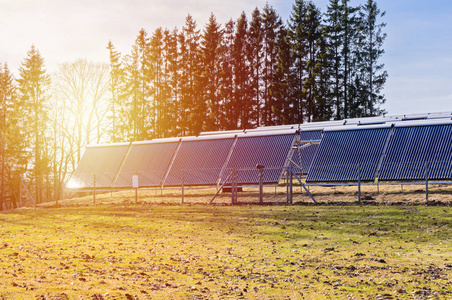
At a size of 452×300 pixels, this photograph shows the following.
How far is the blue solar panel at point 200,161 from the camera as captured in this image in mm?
24953

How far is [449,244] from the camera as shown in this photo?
Result: 474 inches

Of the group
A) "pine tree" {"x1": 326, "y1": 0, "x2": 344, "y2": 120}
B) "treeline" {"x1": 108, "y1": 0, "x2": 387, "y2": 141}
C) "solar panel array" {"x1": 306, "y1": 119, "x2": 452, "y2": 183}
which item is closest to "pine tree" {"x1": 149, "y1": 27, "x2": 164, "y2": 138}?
"treeline" {"x1": 108, "y1": 0, "x2": 387, "y2": 141}

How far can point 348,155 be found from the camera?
2272cm

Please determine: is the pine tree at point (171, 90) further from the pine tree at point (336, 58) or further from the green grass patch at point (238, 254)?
the green grass patch at point (238, 254)

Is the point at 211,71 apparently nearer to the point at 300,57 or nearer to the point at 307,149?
the point at 300,57

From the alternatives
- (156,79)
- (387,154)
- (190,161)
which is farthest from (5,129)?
(387,154)

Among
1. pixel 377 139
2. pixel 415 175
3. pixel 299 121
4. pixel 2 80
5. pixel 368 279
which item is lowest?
pixel 368 279

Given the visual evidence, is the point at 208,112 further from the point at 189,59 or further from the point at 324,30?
the point at 324,30

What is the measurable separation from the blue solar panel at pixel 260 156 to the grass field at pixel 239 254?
3036 mm

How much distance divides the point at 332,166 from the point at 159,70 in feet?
166

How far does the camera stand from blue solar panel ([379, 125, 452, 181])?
20031mm

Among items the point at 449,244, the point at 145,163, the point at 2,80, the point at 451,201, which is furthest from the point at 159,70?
the point at 449,244

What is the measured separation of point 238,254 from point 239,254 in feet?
0.08

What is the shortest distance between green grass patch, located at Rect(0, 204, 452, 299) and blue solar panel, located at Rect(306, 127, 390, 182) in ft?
9.37
